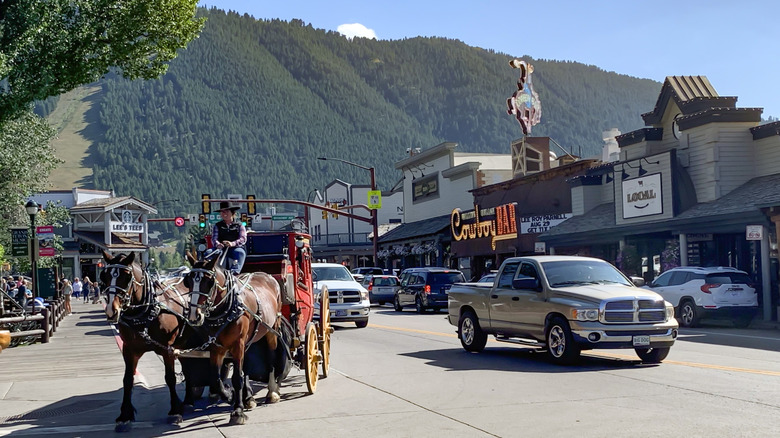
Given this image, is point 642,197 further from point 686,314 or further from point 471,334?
point 471,334

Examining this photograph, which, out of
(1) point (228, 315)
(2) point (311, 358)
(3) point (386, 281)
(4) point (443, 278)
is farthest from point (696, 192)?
(1) point (228, 315)

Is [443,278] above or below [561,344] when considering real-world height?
above

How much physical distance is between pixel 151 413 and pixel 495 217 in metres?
38.5

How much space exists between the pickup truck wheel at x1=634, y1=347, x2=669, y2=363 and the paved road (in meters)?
0.31

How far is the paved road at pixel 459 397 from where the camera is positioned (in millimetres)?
9328

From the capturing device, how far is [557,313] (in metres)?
14.7

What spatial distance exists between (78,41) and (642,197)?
2321cm

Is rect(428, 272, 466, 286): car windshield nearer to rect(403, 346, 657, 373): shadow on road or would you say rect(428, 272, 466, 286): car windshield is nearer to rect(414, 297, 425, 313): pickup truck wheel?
rect(414, 297, 425, 313): pickup truck wheel

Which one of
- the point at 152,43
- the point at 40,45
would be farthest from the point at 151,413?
the point at 152,43

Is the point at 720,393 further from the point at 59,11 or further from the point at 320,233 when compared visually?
the point at 320,233

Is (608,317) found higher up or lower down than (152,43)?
lower down

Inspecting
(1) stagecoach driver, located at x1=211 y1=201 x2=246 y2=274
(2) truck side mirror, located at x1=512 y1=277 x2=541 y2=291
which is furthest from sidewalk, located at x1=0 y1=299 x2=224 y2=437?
(2) truck side mirror, located at x1=512 y1=277 x2=541 y2=291

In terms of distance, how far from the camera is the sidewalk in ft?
33.4

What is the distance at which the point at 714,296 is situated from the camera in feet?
79.4
